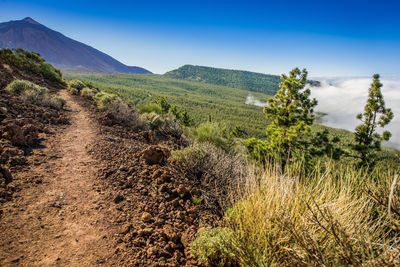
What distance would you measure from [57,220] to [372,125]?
18.2 metres

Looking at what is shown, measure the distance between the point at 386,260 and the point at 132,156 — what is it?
156 inches

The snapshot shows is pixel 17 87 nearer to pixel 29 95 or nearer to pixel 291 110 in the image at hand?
pixel 29 95

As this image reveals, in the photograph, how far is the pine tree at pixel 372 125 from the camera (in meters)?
13.0

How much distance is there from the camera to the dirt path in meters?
1.86

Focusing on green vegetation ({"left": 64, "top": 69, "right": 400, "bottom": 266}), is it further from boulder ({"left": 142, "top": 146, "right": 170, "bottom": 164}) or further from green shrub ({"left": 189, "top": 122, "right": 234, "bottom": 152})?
green shrub ({"left": 189, "top": 122, "right": 234, "bottom": 152})

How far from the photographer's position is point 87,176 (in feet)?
11.1

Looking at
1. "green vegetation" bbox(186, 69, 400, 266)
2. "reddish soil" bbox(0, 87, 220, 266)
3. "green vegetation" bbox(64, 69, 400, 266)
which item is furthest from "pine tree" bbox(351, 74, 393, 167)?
"reddish soil" bbox(0, 87, 220, 266)

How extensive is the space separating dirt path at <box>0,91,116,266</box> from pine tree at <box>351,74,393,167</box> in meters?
16.2

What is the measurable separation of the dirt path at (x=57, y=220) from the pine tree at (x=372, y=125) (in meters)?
16.2

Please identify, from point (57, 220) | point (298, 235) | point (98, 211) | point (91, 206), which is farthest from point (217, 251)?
point (57, 220)

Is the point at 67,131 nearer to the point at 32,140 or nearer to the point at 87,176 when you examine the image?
the point at 32,140

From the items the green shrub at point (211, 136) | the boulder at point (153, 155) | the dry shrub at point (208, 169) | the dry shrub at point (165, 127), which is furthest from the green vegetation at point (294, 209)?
the green shrub at point (211, 136)

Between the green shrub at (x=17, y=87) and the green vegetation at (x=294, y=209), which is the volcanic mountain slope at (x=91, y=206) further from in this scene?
the green shrub at (x=17, y=87)

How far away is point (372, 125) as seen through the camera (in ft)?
44.8
